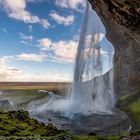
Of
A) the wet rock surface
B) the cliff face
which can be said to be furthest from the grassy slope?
the cliff face

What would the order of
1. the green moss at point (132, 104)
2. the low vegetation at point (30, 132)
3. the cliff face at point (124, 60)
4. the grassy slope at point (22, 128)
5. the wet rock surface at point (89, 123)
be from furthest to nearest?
the cliff face at point (124, 60), the green moss at point (132, 104), the wet rock surface at point (89, 123), the grassy slope at point (22, 128), the low vegetation at point (30, 132)

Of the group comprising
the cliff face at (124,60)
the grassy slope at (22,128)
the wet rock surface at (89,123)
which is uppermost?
the cliff face at (124,60)

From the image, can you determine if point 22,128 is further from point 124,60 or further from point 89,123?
point 124,60

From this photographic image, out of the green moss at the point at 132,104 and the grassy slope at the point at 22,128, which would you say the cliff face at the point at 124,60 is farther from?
the grassy slope at the point at 22,128

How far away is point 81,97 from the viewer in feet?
331

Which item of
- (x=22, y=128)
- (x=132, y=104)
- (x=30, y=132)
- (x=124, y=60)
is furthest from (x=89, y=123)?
(x=124, y=60)

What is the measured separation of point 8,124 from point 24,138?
1044 cm

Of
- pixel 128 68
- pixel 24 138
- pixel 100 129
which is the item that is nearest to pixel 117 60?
pixel 128 68

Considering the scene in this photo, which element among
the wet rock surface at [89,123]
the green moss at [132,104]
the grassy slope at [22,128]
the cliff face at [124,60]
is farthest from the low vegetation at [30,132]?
the cliff face at [124,60]

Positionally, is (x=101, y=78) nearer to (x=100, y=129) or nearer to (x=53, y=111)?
(x=53, y=111)

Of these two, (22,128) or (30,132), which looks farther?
(22,128)

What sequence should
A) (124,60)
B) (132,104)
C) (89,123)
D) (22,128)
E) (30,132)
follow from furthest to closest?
1. (124,60)
2. (132,104)
3. (89,123)
4. (22,128)
5. (30,132)

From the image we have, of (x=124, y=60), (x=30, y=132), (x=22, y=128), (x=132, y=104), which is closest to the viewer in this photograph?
(x=30, y=132)

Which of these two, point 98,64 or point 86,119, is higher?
point 98,64
